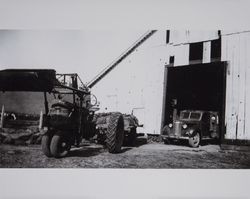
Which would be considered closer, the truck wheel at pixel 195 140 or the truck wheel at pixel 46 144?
the truck wheel at pixel 46 144

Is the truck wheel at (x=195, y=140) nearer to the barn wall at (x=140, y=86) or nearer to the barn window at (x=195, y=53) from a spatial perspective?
the barn wall at (x=140, y=86)

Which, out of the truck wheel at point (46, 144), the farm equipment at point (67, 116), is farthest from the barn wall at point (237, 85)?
the truck wheel at point (46, 144)

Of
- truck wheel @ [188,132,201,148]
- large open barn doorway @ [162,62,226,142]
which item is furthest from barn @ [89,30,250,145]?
truck wheel @ [188,132,201,148]

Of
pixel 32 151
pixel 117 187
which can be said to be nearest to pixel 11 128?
pixel 32 151

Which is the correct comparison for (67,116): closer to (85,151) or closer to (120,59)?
(85,151)

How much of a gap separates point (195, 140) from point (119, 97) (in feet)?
3.99

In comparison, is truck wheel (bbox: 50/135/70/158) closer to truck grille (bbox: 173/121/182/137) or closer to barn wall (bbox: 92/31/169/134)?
barn wall (bbox: 92/31/169/134)

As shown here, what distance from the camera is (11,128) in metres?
3.56

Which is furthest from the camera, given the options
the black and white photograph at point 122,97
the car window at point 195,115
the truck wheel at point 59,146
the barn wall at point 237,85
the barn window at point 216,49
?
the car window at point 195,115

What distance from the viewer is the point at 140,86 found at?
392 centimetres

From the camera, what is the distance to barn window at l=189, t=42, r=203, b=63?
3.99 meters

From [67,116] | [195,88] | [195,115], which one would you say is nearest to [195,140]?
[195,115]

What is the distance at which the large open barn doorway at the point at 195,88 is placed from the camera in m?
3.94

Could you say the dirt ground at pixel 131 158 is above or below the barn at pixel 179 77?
below
